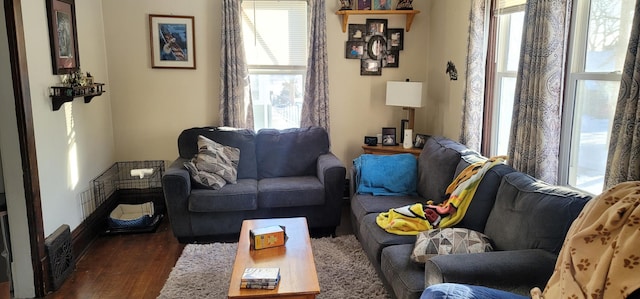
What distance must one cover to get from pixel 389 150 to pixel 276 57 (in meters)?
1.45

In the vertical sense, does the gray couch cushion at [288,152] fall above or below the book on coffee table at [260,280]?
above

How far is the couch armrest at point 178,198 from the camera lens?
11.6 feet

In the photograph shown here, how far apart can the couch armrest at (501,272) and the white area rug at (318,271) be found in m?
0.89

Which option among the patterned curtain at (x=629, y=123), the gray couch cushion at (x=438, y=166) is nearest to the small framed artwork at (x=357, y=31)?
the gray couch cushion at (x=438, y=166)

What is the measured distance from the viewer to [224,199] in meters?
3.62

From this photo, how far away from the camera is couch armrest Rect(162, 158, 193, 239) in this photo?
355 cm

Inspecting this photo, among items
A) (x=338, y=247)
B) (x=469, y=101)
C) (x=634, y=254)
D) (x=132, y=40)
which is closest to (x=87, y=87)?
(x=132, y=40)

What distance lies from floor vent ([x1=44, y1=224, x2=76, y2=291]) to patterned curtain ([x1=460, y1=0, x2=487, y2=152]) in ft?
10.1

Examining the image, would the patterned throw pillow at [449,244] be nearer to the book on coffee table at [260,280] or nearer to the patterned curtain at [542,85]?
the patterned curtain at [542,85]

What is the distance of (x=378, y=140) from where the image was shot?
15.2ft

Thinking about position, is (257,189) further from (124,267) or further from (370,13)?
(370,13)

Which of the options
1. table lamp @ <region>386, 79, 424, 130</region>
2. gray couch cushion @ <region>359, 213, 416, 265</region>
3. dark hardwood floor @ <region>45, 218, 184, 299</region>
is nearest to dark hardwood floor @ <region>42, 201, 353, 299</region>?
dark hardwood floor @ <region>45, 218, 184, 299</region>

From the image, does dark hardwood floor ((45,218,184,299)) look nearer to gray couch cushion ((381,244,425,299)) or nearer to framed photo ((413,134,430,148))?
gray couch cushion ((381,244,425,299))

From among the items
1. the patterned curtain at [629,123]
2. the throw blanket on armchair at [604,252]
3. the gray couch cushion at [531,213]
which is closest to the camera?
the throw blanket on armchair at [604,252]
